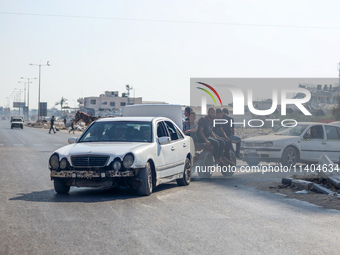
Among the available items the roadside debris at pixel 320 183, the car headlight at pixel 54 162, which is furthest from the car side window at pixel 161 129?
the roadside debris at pixel 320 183

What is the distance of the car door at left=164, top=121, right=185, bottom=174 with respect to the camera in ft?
42.3

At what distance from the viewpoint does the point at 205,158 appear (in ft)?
49.7

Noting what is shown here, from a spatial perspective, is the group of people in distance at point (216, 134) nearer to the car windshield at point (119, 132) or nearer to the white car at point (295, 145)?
the white car at point (295, 145)

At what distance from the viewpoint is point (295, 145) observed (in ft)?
62.2

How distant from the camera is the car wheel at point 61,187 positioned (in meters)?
11.4

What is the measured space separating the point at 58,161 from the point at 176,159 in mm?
2859

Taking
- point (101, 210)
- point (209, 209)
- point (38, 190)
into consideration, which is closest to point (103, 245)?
point (101, 210)

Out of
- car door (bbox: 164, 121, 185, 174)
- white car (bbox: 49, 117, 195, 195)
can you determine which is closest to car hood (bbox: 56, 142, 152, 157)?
white car (bbox: 49, 117, 195, 195)

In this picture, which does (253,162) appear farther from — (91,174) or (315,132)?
(91,174)

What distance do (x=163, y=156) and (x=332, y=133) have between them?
917 cm

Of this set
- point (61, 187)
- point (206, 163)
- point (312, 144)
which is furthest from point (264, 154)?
point (61, 187)

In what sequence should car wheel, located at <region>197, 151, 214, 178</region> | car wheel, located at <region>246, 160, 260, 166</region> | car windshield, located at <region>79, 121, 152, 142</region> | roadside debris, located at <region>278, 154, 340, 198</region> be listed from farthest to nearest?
car wheel, located at <region>246, 160, 260, 166</region>, car wheel, located at <region>197, 151, 214, 178</region>, roadside debris, located at <region>278, 154, 340, 198</region>, car windshield, located at <region>79, 121, 152, 142</region>

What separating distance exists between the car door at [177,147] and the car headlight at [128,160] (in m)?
1.80

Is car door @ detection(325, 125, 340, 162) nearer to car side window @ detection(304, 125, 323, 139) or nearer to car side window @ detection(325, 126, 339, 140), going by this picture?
car side window @ detection(325, 126, 339, 140)
